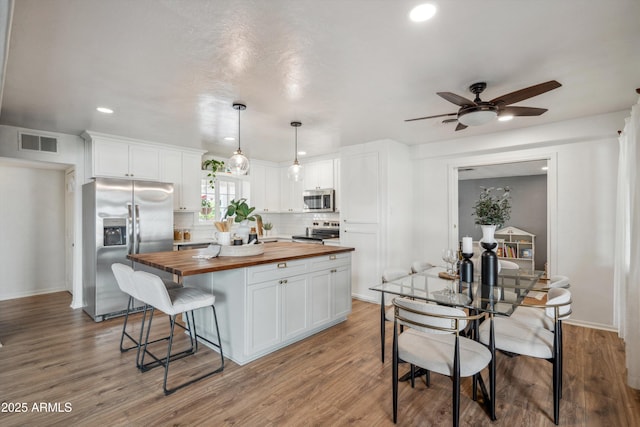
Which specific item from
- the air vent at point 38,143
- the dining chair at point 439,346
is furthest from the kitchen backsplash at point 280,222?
the dining chair at point 439,346

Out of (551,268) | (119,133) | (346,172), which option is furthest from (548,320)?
(119,133)

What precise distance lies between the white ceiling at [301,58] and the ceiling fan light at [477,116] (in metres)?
0.32

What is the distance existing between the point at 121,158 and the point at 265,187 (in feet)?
8.85

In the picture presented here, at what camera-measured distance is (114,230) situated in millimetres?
4098

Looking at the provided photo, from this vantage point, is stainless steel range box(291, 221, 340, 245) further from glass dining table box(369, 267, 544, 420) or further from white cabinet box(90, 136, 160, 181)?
glass dining table box(369, 267, 544, 420)

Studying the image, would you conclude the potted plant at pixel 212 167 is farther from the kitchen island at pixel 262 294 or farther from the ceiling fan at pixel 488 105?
the ceiling fan at pixel 488 105

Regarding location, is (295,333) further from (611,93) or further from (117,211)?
(611,93)

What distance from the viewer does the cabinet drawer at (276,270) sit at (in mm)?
2793

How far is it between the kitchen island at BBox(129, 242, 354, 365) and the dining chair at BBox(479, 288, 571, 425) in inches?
65.6

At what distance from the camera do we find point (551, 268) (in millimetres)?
3979

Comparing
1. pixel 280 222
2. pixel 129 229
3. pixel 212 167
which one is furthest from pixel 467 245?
pixel 280 222

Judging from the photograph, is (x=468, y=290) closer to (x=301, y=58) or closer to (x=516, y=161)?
(x=301, y=58)

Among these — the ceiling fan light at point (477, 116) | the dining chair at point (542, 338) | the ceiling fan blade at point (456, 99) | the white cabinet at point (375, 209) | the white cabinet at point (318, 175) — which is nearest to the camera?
the dining chair at point (542, 338)

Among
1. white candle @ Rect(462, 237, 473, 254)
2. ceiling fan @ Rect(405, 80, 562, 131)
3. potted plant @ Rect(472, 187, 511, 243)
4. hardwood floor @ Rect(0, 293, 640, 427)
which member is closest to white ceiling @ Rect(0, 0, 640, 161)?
ceiling fan @ Rect(405, 80, 562, 131)
